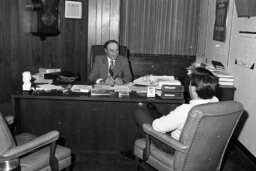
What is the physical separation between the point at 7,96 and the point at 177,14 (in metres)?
2.88

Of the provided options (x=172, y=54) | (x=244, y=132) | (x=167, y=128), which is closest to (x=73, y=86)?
(x=167, y=128)

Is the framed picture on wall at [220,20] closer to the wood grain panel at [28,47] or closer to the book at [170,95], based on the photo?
the book at [170,95]

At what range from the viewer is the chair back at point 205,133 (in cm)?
213

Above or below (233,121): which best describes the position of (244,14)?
above

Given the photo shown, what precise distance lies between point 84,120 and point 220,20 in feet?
7.79

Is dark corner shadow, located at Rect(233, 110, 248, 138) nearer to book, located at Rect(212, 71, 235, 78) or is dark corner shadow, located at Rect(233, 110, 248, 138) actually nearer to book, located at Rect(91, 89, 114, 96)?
book, located at Rect(212, 71, 235, 78)

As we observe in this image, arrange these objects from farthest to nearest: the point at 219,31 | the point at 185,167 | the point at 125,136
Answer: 1. the point at 219,31
2. the point at 125,136
3. the point at 185,167

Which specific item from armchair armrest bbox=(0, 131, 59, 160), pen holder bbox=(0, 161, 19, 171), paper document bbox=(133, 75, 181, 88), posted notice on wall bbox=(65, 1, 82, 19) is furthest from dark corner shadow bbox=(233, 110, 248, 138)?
posted notice on wall bbox=(65, 1, 82, 19)

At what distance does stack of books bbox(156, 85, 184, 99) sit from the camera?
3006 millimetres

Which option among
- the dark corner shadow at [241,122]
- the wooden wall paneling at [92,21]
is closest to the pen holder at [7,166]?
the dark corner shadow at [241,122]

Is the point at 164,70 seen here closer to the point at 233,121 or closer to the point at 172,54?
the point at 172,54

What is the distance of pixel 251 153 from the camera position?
11.1 ft

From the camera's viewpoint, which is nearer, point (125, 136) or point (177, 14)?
point (125, 136)

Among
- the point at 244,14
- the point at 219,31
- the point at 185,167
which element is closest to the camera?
the point at 185,167
